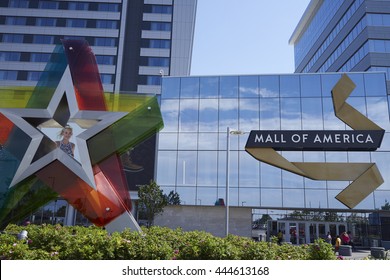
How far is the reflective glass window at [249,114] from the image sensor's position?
30.4 metres

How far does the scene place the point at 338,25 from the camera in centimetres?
5775

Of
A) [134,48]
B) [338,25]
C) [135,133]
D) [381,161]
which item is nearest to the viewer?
[135,133]

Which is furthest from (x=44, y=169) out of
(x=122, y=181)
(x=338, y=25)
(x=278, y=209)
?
(x=338, y=25)

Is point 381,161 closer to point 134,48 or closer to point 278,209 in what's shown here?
point 278,209

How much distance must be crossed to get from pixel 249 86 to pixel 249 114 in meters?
2.59

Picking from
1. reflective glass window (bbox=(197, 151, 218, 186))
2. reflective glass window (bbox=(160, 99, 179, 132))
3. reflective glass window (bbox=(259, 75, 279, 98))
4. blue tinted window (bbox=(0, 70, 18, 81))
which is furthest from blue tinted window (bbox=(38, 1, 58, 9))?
reflective glass window (bbox=(197, 151, 218, 186))

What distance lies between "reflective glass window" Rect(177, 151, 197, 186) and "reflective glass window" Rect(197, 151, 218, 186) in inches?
17.5

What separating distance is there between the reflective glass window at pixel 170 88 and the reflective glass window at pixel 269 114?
297 inches

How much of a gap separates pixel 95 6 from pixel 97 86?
41.8 m

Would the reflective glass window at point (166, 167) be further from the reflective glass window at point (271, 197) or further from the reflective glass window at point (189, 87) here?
the reflective glass window at point (271, 197)

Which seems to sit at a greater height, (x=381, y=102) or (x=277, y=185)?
(x=381, y=102)

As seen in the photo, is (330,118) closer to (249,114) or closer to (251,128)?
(251,128)

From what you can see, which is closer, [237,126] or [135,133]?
[135,133]

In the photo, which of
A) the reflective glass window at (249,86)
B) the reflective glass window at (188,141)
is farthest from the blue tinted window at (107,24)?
the reflective glass window at (188,141)
